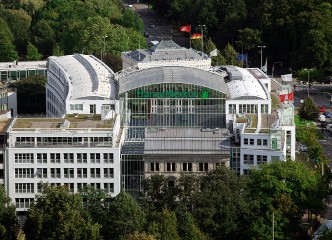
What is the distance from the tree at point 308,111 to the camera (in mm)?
179625

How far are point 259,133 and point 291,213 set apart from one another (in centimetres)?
1310

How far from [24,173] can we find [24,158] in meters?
1.48

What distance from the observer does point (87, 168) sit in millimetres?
139000

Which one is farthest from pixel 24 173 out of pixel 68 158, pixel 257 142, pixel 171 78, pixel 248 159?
pixel 257 142

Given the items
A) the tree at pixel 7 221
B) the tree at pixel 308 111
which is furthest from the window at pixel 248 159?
the tree at pixel 308 111

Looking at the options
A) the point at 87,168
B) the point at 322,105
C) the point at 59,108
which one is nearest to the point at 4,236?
the point at 87,168

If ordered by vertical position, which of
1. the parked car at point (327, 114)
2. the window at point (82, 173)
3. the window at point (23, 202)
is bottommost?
the window at point (23, 202)

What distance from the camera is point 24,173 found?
13912 cm

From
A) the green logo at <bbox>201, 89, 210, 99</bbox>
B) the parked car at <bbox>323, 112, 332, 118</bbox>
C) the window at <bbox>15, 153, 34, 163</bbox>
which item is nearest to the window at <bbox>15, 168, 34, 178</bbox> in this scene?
the window at <bbox>15, 153, 34, 163</bbox>

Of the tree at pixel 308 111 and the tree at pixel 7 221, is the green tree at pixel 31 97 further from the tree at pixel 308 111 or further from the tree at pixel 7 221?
the tree at pixel 7 221

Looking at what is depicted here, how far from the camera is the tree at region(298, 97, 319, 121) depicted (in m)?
180

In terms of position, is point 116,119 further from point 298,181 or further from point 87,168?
point 298,181

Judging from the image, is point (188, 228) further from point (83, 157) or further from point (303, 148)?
point (303, 148)

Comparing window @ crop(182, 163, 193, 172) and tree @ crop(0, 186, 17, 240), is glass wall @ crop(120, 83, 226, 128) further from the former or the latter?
tree @ crop(0, 186, 17, 240)
